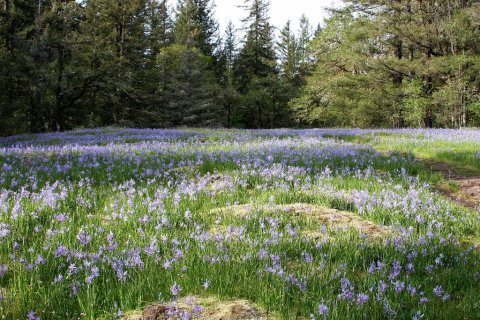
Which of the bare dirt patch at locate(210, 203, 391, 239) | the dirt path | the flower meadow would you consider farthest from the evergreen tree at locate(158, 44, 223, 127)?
the bare dirt patch at locate(210, 203, 391, 239)

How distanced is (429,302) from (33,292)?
287 centimetres

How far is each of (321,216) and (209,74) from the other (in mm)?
48275

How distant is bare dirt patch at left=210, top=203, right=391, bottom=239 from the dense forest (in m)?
25.2

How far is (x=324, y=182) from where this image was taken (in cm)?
719

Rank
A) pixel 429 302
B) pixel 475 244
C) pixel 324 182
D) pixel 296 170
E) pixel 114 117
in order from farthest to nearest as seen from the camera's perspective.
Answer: pixel 114 117 → pixel 296 170 → pixel 324 182 → pixel 475 244 → pixel 429 302

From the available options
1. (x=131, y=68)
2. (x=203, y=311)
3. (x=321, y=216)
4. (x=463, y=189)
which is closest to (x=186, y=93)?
(x=131, y=68)

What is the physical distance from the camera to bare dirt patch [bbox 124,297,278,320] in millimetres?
2662

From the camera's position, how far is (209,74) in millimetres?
51750

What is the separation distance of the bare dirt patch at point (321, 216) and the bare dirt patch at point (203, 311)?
1752 mm

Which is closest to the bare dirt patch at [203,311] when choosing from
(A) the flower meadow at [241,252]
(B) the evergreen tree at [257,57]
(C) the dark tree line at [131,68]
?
(A) the flower meadow at [241,252]

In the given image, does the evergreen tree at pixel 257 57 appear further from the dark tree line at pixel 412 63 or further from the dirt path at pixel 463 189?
the dirt path at pixel 463 189

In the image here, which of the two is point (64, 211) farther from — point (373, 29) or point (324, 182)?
point (373, 29)

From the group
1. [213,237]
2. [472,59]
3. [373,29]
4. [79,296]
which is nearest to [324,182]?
[213,237]

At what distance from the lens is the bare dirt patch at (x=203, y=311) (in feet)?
8.73
